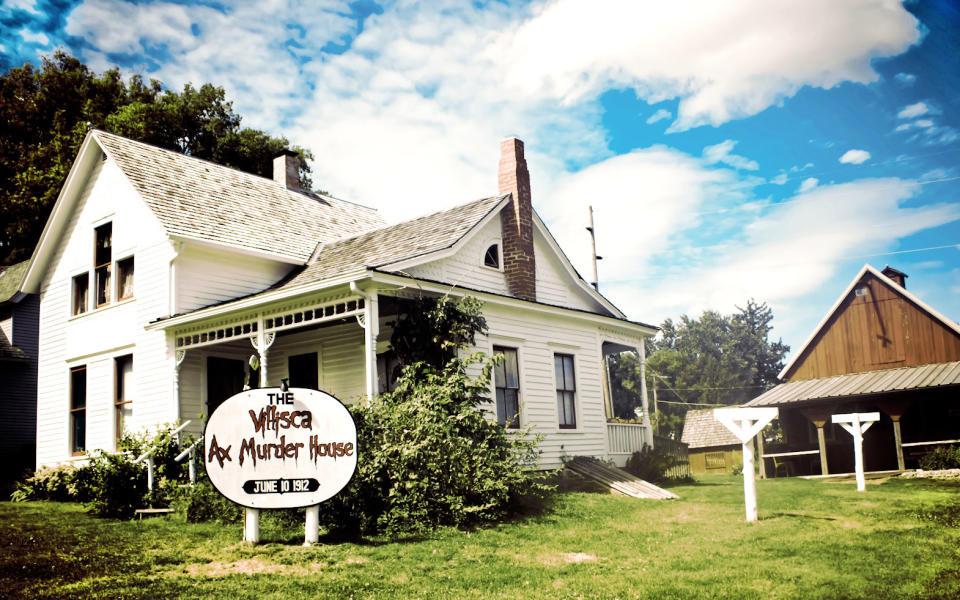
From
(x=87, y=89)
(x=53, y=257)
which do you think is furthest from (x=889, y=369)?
(x=87, y=89)

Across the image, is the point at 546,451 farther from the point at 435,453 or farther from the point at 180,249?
the point at 180,249

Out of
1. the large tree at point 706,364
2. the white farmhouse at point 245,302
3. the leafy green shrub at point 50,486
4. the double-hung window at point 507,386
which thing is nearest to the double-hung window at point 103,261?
the white farmhouse at point 245,302

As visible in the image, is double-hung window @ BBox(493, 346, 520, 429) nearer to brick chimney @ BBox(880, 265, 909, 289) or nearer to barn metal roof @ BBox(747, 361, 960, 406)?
barn metal roof @ BBox(747, 361, 960, 406)

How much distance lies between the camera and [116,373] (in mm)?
18016

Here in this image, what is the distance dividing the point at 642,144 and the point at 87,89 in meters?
24.4

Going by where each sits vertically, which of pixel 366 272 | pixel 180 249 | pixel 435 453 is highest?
pixel 180 249

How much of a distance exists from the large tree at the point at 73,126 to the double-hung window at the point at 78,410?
567 inches

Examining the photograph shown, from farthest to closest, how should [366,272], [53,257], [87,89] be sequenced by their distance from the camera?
[87,89] → [53,257] → [366,272]

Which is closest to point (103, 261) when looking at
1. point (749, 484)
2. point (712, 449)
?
point (749, 484)

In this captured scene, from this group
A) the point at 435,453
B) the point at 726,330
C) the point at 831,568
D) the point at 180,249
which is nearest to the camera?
the point at 831,568

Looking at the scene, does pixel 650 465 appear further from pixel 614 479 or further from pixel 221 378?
pixel 221 378

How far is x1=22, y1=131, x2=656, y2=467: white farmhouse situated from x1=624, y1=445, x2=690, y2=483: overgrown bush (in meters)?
0.39

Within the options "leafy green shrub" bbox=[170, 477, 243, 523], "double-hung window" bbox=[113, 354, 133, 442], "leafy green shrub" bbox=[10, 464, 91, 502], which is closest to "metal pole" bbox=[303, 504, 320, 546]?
"leafy green shrub" bbox=[170, 477, 243, 523]

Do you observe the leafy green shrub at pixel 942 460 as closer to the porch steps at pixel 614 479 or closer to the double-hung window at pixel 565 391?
the porch steps at pixel 614 479
